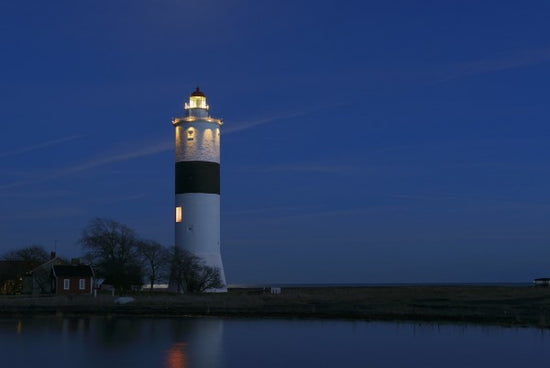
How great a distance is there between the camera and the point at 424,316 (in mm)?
33000

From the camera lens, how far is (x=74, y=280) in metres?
52.0

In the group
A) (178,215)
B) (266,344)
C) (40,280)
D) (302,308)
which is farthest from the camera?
(40,280)

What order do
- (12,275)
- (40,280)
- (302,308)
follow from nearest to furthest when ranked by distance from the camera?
(302,308)
(40,280)
(12,275)

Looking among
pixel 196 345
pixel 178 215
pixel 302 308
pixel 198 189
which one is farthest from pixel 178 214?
pixel 196 345

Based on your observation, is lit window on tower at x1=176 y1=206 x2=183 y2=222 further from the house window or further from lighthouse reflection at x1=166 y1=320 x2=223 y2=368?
lighthouse reflection at x1=166 y1=320 x2=223 y2=368

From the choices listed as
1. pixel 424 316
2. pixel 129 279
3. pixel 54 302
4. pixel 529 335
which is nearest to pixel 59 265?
pixel 129 279

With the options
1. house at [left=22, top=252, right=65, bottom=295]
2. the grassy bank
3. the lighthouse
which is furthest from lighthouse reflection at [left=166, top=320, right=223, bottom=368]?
house at [left=22, top=252, right=65, bottom=295]

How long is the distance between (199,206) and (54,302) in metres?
12.2

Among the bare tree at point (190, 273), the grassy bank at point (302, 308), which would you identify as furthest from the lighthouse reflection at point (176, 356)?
the bare tree at point (190, 273)

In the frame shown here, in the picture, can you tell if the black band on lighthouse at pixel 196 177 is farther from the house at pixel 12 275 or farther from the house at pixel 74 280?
the house at pixel 12 275

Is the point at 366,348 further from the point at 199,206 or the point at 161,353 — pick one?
the point at 199,206

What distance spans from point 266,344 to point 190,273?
24.7 metres

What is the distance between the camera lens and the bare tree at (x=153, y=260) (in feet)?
174

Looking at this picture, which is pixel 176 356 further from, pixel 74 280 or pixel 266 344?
pixel 74 280
